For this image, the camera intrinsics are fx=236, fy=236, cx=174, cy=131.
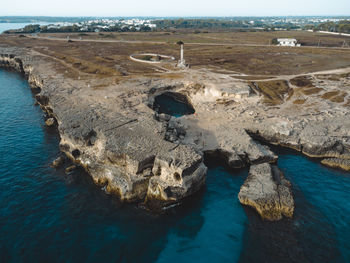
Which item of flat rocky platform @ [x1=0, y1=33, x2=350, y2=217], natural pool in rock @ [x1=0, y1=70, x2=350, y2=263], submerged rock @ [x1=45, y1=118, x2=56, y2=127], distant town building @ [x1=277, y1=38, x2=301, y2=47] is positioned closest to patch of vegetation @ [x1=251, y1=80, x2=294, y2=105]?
flat rocky platform @ [x1=0, y1=33, x2=350, y2=217]

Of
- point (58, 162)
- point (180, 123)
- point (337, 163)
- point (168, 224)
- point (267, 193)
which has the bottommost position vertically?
point (168, 224)

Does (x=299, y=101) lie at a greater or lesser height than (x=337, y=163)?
greater

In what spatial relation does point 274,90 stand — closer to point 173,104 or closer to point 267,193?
point 173,104

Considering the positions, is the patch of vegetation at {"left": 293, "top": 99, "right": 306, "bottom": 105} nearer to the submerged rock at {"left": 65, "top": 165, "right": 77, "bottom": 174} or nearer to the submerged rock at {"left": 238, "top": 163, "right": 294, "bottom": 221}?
the submerged rock at {"left": 238, "top": 163, "right": 294, "bottom": 221}

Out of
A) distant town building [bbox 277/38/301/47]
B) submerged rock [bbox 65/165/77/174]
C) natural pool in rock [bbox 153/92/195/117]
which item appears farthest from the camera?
distant town building [bbox 277/38/301/47]

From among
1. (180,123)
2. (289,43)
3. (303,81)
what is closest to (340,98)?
(303,81)

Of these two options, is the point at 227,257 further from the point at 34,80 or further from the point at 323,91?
the point at 34,80

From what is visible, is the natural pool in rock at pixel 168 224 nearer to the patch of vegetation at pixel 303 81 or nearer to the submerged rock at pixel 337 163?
the submerged rock at pixel 337 163
